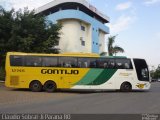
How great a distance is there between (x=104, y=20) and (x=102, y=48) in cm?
610

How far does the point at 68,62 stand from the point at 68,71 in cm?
71

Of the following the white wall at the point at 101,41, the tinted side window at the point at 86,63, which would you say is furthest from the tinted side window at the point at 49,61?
the white wall at the point at 101,41

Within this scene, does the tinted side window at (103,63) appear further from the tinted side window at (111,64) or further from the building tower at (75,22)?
the building tower at (75,22)

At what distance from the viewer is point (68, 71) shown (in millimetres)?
26969

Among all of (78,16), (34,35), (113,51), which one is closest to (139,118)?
(34,35)

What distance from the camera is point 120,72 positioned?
27375 millimetres

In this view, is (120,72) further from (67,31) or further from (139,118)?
(67,31)

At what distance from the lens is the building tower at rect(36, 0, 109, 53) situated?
188 ft

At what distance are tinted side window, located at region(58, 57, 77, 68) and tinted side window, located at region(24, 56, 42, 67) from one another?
1.59 m

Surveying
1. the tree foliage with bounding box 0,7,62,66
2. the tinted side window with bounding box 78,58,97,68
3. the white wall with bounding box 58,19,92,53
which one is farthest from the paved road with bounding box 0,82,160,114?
the white wall with bounding box 58,19,92,53

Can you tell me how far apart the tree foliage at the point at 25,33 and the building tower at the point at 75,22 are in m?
16.3

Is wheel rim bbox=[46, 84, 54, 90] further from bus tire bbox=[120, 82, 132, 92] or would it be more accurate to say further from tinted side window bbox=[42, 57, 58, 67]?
bus tire bbox=[120, 82, 132, 92]

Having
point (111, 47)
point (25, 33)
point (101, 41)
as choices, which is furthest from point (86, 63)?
point (101, 41)

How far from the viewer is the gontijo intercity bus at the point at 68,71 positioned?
87.4 ft
